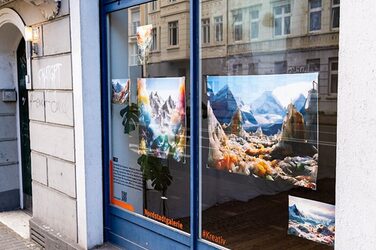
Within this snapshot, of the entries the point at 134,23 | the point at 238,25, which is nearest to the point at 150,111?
the point at 134,23

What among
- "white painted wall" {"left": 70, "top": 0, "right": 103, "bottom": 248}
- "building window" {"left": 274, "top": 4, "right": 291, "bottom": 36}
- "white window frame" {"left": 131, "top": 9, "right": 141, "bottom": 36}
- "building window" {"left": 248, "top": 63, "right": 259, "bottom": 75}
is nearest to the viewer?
"building window" {"left": 274, "top": 4, "right": 291, "bottom": 36}

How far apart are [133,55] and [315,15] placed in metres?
2.17

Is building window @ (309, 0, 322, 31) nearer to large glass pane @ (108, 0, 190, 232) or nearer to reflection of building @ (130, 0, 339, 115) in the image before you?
reflection of building @ (130, 0, 339, 115)

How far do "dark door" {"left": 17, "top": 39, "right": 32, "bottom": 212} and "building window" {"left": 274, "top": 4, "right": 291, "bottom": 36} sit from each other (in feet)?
16.4

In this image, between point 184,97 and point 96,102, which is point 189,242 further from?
point 96,102

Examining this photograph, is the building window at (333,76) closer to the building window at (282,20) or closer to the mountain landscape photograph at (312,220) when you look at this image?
the building window at (282,20)

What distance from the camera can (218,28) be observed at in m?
3.60

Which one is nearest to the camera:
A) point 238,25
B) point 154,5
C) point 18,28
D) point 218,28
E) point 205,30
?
point 238,25

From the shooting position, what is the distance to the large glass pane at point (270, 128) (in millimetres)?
2857

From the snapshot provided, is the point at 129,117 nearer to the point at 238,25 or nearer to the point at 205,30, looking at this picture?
the point at 205,30

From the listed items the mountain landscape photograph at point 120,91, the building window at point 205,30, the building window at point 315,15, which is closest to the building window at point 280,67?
the building window at point 315,15

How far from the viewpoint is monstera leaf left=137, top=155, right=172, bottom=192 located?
4223 mm

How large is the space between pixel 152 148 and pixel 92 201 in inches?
39.8

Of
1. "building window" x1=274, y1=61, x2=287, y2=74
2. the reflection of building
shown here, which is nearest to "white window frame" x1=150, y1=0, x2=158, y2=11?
the reflection of building
